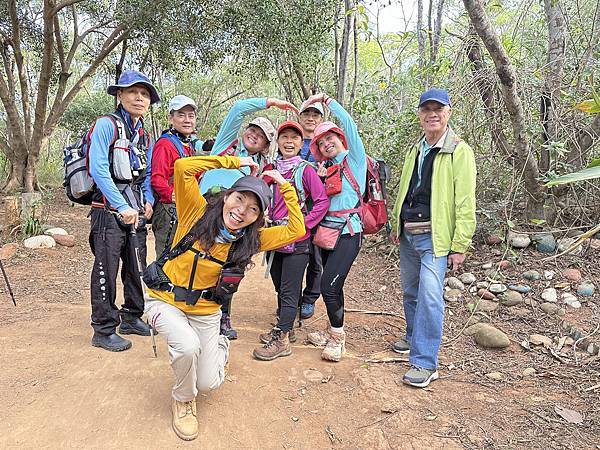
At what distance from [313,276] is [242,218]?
6.47 ft

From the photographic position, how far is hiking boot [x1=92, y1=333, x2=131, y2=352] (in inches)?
144

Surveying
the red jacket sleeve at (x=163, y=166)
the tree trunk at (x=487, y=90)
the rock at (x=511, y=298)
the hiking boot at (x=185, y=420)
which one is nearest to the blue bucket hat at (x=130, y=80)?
the red jacket sleeve at (x=163, y=166)

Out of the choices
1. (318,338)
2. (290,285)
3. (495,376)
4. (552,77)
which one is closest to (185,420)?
(290,285)

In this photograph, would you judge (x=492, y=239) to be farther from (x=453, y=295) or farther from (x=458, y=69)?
(x=458, y=69)

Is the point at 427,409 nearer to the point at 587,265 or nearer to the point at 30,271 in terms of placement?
the point at 587,265

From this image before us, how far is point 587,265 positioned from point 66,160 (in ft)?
16.1

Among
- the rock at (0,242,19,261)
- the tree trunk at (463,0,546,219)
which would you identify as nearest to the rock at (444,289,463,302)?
the tree trunk at (463,0,546,219)

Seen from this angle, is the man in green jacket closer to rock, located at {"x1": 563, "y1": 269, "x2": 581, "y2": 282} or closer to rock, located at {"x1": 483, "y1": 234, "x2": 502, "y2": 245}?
rock, located at {"x1": 563, "y1": 269, "x2": 581, "y2": 282}

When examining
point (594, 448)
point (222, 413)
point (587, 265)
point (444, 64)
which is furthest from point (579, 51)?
point (222, 413)

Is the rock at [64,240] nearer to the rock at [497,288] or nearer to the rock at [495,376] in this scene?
the rock at [497,288]

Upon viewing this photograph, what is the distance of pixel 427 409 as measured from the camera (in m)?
3.06

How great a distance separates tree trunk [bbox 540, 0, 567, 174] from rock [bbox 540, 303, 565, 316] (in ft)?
5.44

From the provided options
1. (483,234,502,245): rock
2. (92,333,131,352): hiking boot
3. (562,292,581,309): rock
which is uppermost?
(483,234,502,245): rock

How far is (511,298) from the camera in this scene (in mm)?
4676
